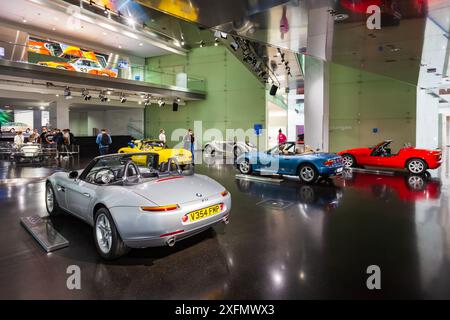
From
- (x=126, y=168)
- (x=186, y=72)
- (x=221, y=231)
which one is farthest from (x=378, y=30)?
(x=186, y=72)

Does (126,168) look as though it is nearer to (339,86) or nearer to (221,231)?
(221,231)

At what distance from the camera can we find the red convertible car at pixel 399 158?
9.30 metres

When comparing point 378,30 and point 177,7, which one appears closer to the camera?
point 177,7

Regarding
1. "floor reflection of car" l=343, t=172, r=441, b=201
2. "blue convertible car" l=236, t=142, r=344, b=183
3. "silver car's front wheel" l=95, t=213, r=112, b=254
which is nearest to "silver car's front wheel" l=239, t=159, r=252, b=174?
"blue convertible car" l=236, t=142, r=344, b=183

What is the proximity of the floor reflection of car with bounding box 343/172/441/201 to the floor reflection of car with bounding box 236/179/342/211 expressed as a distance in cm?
90

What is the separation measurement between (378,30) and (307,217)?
3888 mm

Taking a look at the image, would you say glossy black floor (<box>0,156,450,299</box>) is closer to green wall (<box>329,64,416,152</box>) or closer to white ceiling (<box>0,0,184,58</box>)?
green wall (<box>329,64,416,152</box>)

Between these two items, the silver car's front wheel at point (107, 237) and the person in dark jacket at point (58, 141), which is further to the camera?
the person in dark jacket at point (58, 141)

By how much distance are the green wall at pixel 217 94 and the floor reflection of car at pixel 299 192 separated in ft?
39.6

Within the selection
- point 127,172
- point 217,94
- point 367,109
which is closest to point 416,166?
point 367,109

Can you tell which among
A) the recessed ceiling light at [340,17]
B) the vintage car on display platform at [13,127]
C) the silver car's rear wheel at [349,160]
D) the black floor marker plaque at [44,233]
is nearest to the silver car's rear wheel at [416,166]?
the silver car's rear wheel at [349,160]

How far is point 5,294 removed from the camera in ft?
8.58

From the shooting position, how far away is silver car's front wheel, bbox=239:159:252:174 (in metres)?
9.73

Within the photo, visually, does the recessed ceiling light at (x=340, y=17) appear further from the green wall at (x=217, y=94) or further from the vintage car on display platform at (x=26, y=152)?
the green wall at (x=217, y=94)
